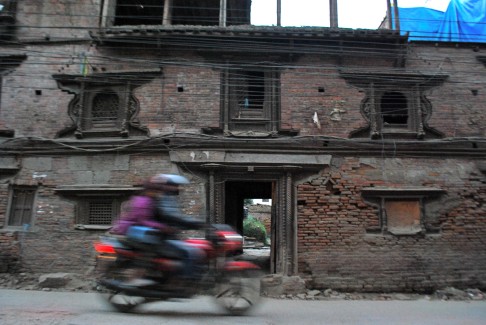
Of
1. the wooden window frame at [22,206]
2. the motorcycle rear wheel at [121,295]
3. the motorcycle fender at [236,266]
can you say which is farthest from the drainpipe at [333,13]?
the wooden window frame at [22,206]

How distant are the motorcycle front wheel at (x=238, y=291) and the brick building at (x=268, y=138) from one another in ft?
12.7

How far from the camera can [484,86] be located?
9.72m

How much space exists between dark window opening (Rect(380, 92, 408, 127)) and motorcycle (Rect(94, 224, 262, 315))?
6.51 m

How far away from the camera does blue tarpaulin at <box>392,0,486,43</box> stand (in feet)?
33.3

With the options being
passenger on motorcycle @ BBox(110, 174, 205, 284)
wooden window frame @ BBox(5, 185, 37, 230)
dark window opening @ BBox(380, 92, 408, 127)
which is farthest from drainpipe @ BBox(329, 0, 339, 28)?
wooden window frame @ BBox(5, 185, 37, 230)

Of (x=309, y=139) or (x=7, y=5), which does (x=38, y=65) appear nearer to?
(x=7, y=5)

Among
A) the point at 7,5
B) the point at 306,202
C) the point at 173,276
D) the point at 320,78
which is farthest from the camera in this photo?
the point at 7,5

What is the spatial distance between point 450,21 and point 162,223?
9.71 metres

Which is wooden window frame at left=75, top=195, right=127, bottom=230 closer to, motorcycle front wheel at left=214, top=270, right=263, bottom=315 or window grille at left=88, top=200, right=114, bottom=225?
window grille at left=88, top=200, right=114, bottom=225

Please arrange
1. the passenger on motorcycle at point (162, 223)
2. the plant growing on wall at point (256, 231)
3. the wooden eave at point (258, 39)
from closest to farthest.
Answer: the passenger on motorcycle at point (162, 223) → the wooden eave at point (258, 39) → the plant growing on wall at point (256, 231)

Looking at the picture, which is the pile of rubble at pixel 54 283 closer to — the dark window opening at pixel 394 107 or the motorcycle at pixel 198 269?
the motorcycle at pixel 198 269

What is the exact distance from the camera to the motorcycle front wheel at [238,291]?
4.77 metres

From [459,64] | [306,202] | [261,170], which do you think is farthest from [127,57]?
[459,64]

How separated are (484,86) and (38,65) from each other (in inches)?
448
